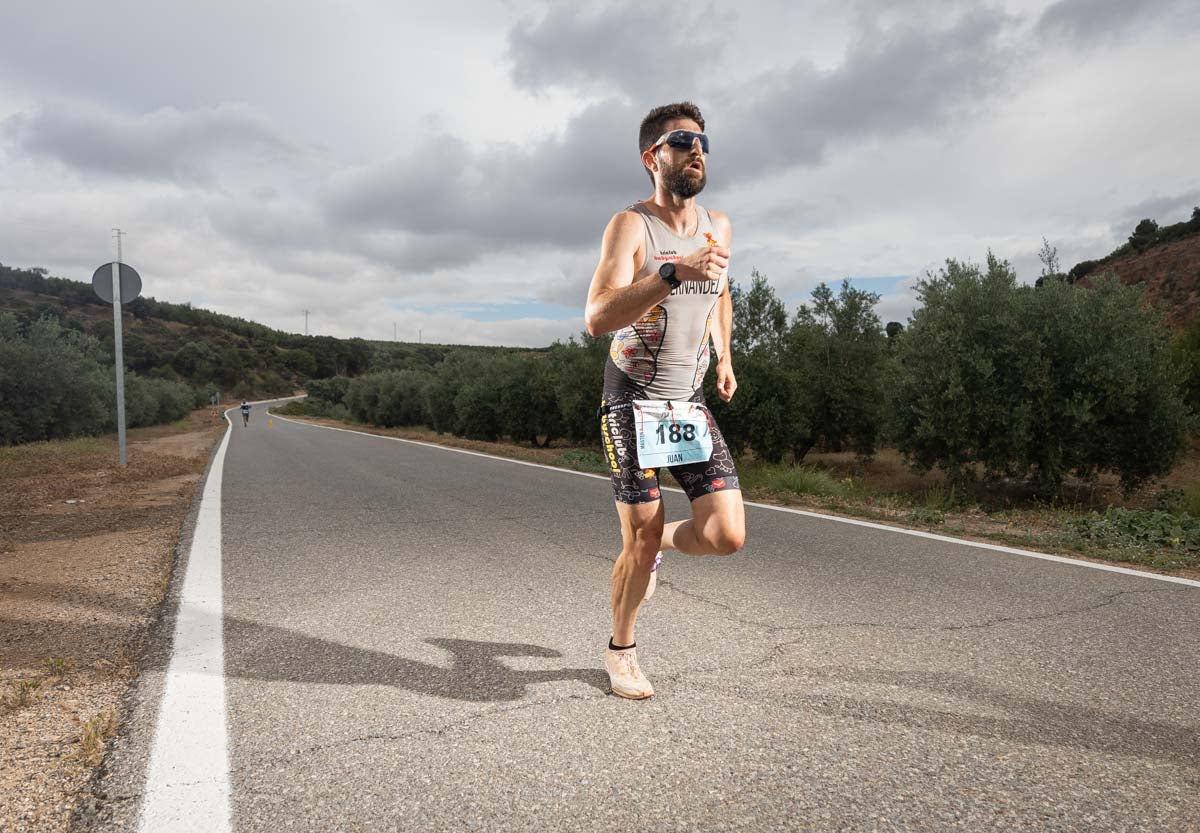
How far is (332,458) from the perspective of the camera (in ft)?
54.4

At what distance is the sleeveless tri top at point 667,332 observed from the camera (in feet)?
9.22

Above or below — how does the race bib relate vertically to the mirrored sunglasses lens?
below

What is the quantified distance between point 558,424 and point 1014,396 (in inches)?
940

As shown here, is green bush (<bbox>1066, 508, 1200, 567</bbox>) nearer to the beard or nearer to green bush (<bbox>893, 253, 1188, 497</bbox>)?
the beard

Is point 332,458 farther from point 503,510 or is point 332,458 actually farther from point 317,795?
point 317,795

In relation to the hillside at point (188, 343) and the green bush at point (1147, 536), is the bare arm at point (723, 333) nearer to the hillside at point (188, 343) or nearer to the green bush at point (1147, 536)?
the green bush at point (1147, 536)

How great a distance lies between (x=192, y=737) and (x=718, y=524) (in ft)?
6.43

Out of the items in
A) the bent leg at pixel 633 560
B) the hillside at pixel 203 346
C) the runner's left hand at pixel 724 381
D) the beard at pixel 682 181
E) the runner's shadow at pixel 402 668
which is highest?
the hillside at pixel 203 346

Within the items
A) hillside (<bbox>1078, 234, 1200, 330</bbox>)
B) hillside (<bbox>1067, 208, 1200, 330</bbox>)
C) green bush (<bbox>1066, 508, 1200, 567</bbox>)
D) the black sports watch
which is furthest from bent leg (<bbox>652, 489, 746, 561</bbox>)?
hillside (<bbox>1078, 234, 1200, 330</bbox>)

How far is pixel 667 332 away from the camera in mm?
2861

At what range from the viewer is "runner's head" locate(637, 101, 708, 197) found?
277cm

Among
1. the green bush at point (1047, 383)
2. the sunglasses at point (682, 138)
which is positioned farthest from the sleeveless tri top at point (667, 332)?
the green bush at point (1047, 383)

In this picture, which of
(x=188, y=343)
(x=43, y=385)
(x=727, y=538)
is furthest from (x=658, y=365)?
(x=188, y=343)

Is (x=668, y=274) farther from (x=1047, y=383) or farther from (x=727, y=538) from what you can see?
(x=1047, y=383)
